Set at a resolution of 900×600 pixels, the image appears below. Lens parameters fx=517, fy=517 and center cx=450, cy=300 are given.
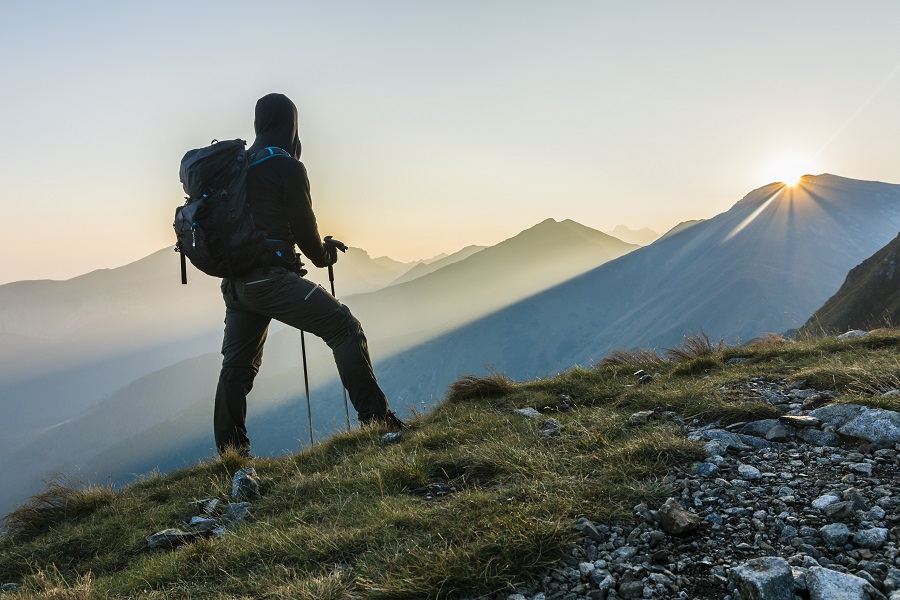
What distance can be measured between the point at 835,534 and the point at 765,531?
307mm

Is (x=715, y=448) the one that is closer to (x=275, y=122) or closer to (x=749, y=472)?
(x=749, y=472)

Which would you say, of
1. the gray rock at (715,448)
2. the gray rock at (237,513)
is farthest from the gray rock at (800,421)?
the gray rock at (237,513)

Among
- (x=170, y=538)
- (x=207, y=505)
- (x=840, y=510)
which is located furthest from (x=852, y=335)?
(x=170, y=538)

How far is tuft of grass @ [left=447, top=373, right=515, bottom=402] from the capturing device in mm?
7578

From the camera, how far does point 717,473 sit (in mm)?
3527

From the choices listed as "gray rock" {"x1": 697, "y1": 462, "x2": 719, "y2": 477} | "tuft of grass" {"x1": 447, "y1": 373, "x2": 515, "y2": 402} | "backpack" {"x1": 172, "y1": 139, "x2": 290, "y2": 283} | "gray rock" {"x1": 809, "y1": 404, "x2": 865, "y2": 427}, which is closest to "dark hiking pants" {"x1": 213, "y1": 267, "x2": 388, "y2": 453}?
"backpack" {"x1": 172, "y1": 139, "x2": 290, "y2": 283}

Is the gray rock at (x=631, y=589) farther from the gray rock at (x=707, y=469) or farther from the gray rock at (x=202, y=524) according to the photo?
the gray rock at (x=202, y=524)

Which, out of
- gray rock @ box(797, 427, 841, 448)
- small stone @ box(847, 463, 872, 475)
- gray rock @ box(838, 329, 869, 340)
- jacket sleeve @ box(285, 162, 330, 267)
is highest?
jacket sleeve @ box(285, 162, 330, 267)

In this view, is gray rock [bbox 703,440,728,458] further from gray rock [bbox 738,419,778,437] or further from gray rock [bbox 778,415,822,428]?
gray rock [bbox 778,415,822,428]

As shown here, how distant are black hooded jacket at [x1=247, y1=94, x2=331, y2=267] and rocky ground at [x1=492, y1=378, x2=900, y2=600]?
505 cm

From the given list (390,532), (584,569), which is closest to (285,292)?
(390,532)

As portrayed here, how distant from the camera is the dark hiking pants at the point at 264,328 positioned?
6414mm

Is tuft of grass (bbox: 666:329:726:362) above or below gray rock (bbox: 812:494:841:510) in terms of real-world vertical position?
below

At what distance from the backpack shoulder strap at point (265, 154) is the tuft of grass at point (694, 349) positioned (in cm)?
691
